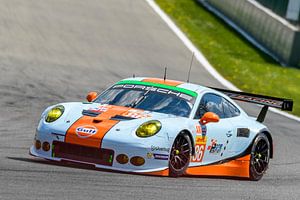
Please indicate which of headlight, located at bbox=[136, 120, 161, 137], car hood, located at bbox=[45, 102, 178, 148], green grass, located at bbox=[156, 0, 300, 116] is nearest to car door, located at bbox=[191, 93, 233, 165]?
car hood, located at bbox=[45, 102, 178, 148]

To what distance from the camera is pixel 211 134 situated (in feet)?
35.8

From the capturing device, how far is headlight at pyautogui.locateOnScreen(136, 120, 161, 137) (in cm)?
983

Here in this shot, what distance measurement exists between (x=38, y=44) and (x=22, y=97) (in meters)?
7.04

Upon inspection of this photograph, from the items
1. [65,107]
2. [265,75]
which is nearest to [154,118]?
[65,107]

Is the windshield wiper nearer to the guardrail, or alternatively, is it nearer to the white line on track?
the white line on track

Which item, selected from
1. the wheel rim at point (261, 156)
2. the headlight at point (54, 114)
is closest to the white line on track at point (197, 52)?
the wheel rim at point (261, 156)

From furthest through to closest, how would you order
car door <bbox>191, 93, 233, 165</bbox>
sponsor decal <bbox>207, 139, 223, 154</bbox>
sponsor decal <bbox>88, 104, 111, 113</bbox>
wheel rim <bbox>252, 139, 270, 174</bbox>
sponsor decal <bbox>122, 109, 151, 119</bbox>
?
1. wheel rim <bbox>252, 139, 270, 174</bbox>
2. sponsor decal <bbox>207, 139, 223, 154</bbox>
3. car door <bbox>191, 93, 233, 165</bbox>
4. sponsor decal <bbox>88, 104, 111, 113</bbox>
5. sponsor decal <bbox>122, 109, 151, 119</bbox>

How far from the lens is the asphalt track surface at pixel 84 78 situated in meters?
8.72

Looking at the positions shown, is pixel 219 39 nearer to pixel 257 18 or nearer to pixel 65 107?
pixel 257 18

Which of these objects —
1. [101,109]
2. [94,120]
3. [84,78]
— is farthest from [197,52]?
[94,120]

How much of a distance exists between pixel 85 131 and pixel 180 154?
1188 millimetres

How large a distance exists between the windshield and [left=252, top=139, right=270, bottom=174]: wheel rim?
56.5 inches

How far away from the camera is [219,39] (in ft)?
102

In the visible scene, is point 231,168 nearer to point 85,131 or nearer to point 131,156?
point 131,156
